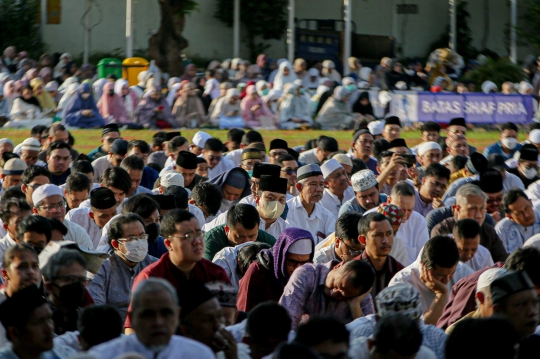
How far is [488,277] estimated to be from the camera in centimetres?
561

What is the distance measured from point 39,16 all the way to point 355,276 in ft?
83.7

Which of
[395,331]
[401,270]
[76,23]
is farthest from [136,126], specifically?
[395,331]

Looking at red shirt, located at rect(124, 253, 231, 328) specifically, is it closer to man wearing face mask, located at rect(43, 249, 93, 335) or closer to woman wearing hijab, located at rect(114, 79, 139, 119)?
man wearing face mask, located at rect(43, 249, 93, 335)

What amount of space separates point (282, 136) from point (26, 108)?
5173 mm

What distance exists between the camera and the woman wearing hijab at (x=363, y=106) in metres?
20.6

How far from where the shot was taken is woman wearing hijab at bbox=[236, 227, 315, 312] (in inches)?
251

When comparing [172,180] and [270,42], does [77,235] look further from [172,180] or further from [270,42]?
[270,42]

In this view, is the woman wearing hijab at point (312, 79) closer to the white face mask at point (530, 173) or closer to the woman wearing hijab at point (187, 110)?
the woman wearing hijab at point (187, 110)

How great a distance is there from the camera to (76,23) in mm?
30062

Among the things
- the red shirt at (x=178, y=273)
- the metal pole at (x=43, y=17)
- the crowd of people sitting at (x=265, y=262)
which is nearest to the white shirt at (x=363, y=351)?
the crowd of people sitting at (x=265, y=262)

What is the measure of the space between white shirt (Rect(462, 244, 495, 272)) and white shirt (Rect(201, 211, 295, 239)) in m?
1.68

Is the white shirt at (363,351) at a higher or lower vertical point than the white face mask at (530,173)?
higher

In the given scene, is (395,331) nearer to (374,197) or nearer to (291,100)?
(374,197)

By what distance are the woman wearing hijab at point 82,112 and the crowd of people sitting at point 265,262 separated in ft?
25.1
